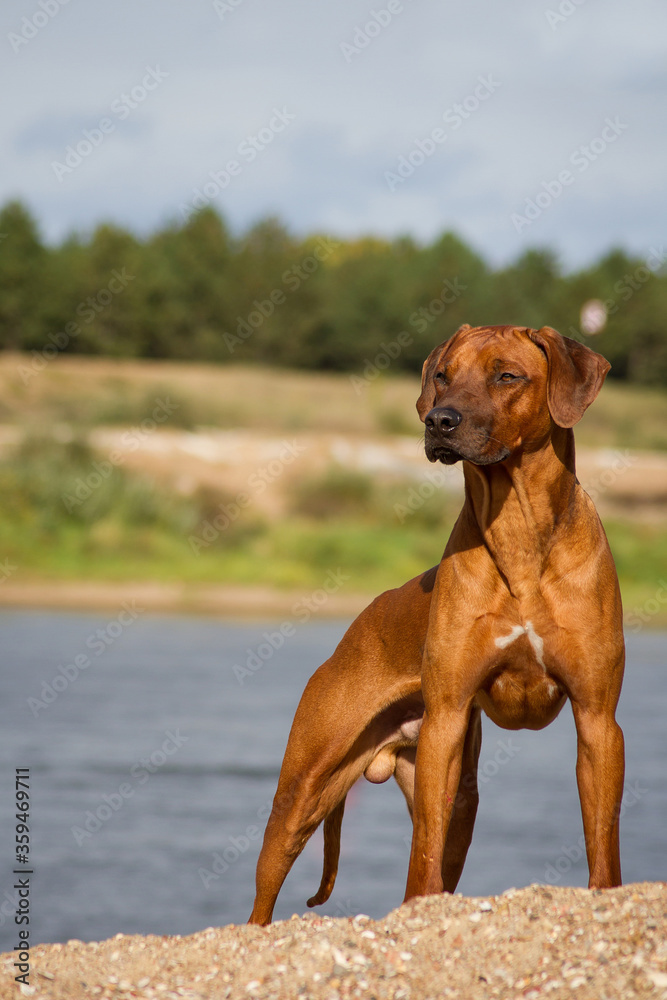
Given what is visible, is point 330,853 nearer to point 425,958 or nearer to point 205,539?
point 425,958

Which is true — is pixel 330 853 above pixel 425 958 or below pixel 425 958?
below

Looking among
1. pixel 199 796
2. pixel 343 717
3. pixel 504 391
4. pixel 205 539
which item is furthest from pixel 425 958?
pixel 205 539

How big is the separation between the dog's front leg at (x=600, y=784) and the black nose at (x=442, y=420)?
1264 millimetres

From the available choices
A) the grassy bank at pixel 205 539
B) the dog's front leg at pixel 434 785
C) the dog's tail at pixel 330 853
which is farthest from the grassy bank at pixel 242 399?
the dog's front leg at pixel 434 785

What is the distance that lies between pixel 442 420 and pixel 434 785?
149 centimetres

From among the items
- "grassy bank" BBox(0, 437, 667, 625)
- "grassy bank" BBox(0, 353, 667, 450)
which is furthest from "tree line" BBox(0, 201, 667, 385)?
"grassy bank" BBox(0, 437, 667, 625)

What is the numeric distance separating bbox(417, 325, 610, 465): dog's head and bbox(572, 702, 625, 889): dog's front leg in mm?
1129

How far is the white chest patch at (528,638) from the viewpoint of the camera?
5188 millimetres

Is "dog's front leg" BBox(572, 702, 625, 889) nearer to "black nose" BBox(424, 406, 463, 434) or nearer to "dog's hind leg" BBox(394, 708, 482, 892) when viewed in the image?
"dog's hind leg" BBox(394, 708, 482, 892)

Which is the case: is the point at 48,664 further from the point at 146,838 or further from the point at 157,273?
the point at 157,273

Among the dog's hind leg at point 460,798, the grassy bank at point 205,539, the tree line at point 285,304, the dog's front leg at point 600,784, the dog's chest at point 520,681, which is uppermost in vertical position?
the tree line at point 285,304

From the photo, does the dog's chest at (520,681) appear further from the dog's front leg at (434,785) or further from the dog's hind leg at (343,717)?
the dog's hind leg at (343,717)

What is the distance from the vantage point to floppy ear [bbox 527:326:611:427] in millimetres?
5137

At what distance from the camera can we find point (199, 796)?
1586cm
